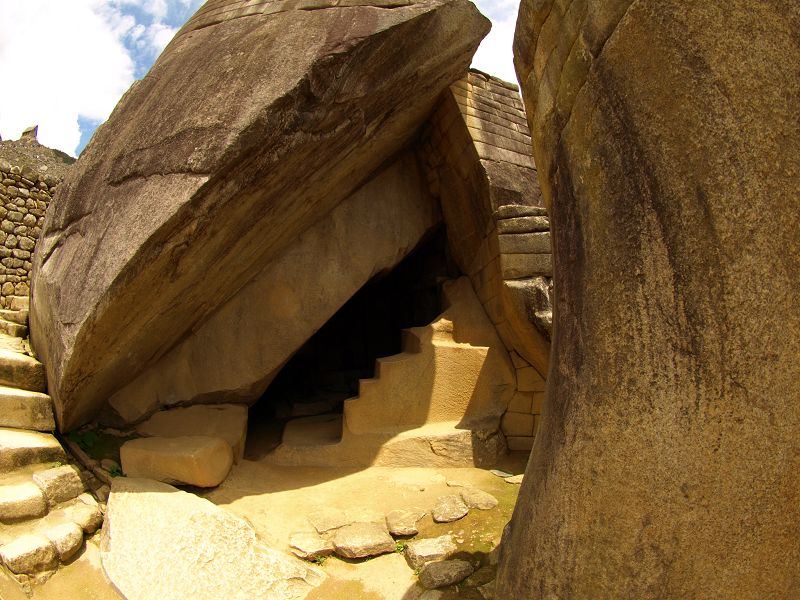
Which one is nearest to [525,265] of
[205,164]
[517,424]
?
[517,424]

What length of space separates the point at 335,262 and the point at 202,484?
1955 mm

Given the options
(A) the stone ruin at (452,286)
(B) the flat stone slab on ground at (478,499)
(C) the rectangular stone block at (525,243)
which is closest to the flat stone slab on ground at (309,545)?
(A) the stone ruin at (452,286)

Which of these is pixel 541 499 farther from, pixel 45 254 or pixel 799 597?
pixel 45 254

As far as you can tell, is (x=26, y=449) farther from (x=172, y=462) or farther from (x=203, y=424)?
(x=203, y=424)

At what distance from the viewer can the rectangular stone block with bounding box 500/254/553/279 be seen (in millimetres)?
4090

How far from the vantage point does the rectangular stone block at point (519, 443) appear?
4.42 m

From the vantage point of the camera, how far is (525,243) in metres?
4.15

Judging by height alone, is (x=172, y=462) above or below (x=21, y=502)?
above

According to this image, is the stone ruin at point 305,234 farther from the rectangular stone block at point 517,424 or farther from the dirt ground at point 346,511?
the dirt ground at point 346,511

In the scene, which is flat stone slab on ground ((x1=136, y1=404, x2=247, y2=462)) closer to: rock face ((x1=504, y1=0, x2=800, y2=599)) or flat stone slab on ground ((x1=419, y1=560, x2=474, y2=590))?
flat stone slab on ground ((x1=419, y1=560, x2=474, y2=590))

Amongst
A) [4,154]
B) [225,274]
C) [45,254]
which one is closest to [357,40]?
[225,274]

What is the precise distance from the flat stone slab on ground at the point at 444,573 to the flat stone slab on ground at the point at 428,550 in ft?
0.27

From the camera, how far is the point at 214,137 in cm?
300

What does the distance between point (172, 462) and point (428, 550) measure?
1.70 m
